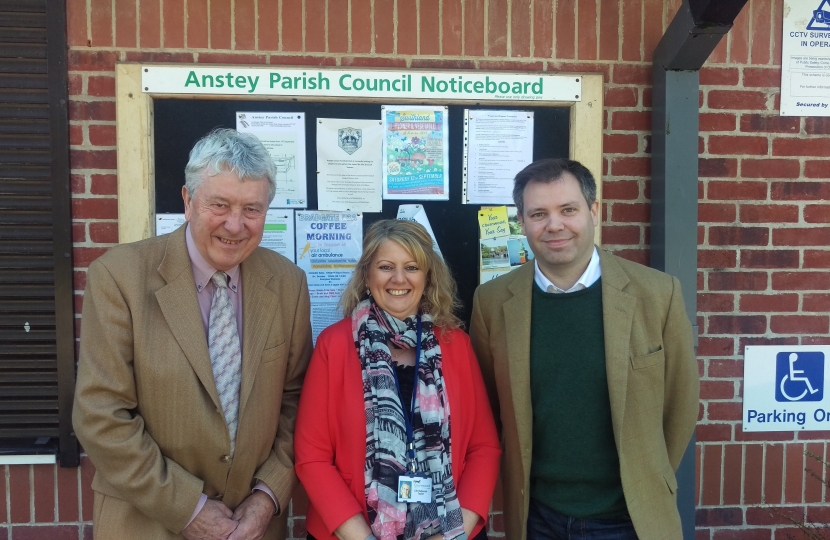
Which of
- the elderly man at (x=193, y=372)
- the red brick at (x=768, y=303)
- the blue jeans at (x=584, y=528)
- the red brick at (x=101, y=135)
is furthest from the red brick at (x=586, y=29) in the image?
the red brick at (x=101, y=135)

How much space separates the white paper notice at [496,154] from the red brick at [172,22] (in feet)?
4.73

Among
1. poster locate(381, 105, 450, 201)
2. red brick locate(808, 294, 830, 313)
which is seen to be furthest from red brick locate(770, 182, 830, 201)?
poster locate(381, 105, 450, 201)

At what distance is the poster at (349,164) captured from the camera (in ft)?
10.4

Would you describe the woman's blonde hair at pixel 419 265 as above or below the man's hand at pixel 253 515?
above

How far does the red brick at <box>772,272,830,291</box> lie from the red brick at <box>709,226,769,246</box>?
0.63 ft

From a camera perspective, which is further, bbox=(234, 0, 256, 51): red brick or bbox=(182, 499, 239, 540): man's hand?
bbox=(234, 0, 256, 51): red brick

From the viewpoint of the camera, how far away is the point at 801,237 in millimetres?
3361

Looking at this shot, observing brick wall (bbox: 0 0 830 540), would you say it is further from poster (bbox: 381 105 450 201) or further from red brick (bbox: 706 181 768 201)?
poster (bbox: 381 105 450 201)

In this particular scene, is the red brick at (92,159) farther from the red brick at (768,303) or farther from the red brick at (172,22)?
the red brick at (768,303)

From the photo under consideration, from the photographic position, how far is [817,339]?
3.37 meters

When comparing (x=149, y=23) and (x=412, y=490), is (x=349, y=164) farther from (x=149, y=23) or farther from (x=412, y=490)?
(x=412, y=490)

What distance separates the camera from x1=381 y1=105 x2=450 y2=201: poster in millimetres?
3193

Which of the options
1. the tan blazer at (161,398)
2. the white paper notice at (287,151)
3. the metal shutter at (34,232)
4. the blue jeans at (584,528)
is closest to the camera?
the tan blazer at (161,398)

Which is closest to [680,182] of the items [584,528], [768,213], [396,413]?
[768,213]
